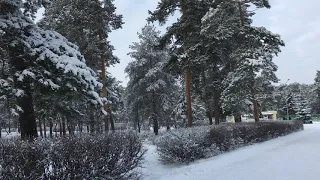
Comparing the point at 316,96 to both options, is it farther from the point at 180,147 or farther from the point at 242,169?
the point at 242,169

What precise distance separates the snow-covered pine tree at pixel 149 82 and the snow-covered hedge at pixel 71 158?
22.8 metres

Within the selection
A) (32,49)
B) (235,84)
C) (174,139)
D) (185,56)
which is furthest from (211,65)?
(32,49)

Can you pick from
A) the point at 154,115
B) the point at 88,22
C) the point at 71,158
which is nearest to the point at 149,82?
the point at 154,115

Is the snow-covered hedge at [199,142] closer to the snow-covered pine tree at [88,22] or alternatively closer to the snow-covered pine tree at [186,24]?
the snow-covered pine tree at [186,24]

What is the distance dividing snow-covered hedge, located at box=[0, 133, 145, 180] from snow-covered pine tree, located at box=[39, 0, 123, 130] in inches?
563

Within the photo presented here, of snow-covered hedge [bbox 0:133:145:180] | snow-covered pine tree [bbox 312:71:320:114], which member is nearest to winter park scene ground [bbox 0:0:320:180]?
snow-covered hedge [bbox 0:133:145:180]

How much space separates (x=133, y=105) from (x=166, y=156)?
872 inches

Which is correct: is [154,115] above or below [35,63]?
below

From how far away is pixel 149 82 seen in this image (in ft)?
103

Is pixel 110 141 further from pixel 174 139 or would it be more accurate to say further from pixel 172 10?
pixel 172 10

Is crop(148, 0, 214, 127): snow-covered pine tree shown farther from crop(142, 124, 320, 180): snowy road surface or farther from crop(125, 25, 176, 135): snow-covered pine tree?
crop(125, 25, 176, 135): snow-covered pine tree

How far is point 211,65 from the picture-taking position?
2336 cm

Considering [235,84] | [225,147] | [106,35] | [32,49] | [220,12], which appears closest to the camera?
[32,49]

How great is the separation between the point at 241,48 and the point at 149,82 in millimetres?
12430
